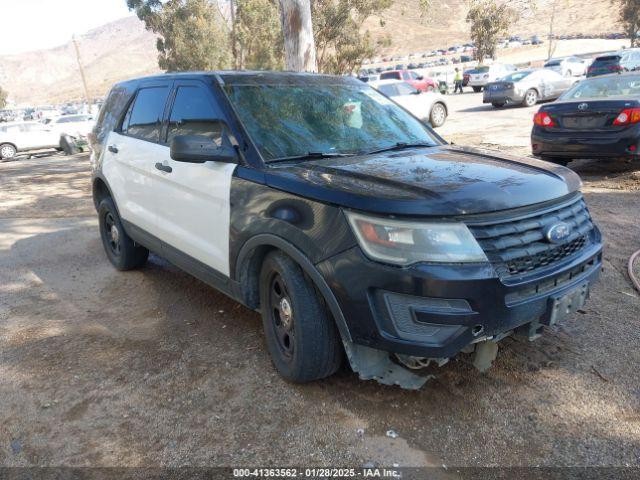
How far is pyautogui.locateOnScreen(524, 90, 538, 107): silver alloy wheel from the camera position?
20281mm

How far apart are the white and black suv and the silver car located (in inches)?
683

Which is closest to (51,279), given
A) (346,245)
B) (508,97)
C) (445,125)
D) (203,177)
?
(203,177)

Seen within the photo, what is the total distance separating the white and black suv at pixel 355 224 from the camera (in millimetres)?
2516

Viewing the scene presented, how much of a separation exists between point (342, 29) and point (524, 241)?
31720mm

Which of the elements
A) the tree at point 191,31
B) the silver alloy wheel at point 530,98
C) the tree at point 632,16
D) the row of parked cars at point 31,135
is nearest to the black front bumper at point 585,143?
the silver alloy wheel at point 530,98

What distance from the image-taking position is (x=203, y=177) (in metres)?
3.59

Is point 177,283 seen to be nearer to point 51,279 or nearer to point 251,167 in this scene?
point 51,279

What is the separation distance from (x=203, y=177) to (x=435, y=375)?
6.36 ft

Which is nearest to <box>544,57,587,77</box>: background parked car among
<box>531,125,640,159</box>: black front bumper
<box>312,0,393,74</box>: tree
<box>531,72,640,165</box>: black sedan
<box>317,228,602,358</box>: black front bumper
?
<box>312,0,393,74</box>: tree

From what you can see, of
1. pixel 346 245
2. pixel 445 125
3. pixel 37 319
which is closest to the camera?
pixel 346 245

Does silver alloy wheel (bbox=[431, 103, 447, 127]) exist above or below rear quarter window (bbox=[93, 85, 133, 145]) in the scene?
below

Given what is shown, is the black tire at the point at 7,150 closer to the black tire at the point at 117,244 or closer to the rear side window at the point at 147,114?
the black tire at the point at 117,244

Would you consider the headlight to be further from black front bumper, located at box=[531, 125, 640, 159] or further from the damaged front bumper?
black front bumper, located at box=[531, 125, 640, 159]

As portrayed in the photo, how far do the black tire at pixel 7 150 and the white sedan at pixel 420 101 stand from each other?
1577cm
